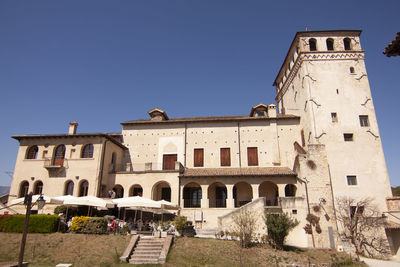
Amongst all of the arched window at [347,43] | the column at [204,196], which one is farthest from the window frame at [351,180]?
the arched window at [347,43]

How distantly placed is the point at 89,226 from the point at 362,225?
817 inches

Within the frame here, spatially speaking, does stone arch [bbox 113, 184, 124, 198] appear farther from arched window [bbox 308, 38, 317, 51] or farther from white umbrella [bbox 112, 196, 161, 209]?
arched window [bbox 308, 38, 317, 51]

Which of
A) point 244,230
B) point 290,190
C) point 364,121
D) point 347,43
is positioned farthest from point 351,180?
point 347,43

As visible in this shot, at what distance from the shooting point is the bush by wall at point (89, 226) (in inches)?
664

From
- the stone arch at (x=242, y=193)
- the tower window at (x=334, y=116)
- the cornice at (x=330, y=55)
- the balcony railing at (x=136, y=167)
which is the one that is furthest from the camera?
the cornice at (x=330, y=55)

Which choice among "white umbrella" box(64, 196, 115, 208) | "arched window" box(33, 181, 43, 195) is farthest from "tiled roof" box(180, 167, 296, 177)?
"arched window" box(33, 181, 43, 195)

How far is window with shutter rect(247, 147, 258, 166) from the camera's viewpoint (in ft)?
89.7

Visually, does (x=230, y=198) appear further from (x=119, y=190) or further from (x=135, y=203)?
(x=119, y=190)

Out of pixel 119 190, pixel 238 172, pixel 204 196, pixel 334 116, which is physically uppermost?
pixel 334 116

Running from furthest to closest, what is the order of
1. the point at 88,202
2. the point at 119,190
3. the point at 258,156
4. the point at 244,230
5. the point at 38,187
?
the point at 258,156
the point at 119,190
the point at 38,187
the point at 88,202
the point at 244,230

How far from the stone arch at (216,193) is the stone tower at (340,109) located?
9314 millimetres

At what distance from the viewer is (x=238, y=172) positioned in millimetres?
25281

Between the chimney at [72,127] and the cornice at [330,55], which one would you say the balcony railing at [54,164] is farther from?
the cornice at [330,55]

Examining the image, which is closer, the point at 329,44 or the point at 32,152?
the point at 32,152
